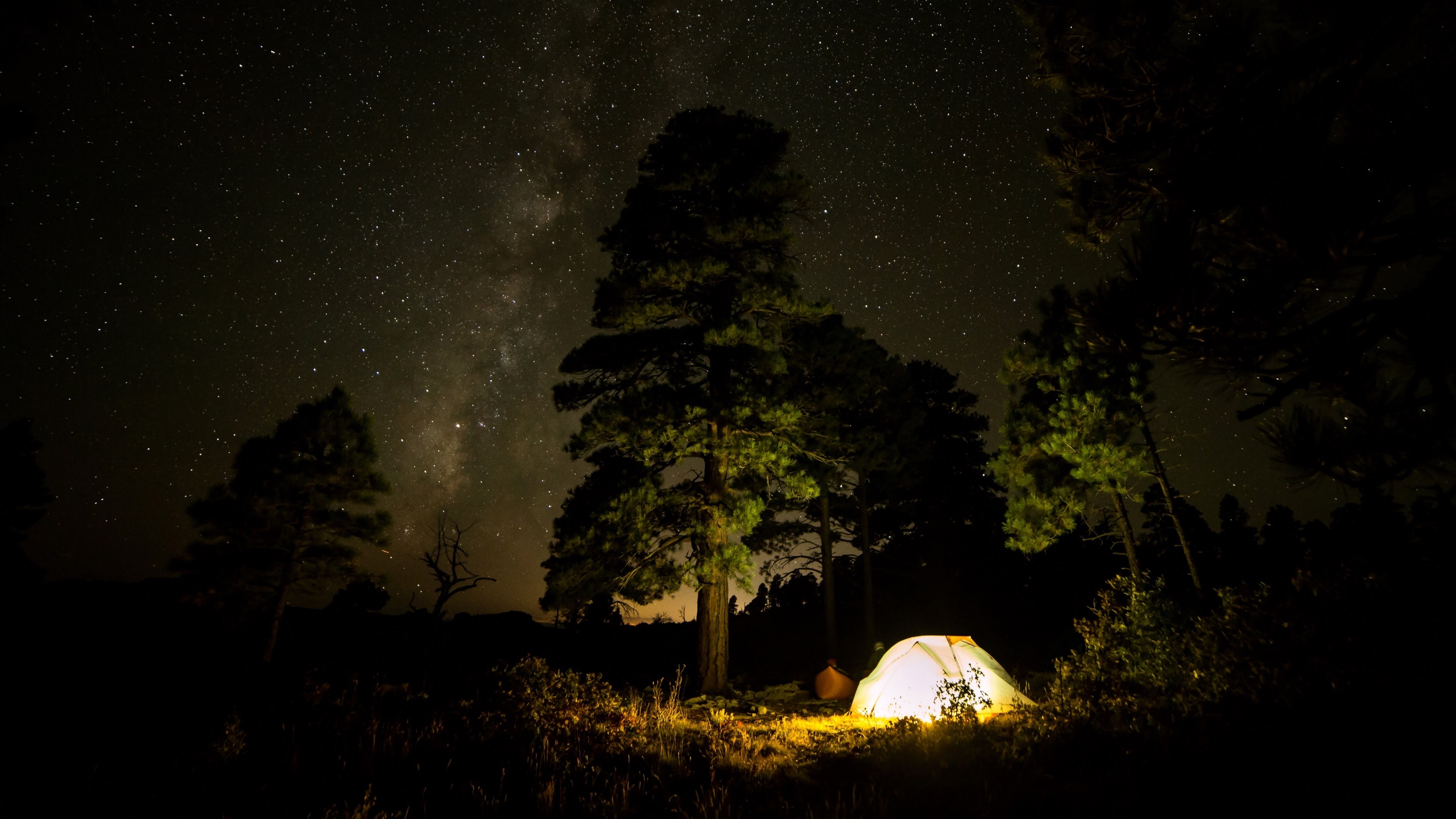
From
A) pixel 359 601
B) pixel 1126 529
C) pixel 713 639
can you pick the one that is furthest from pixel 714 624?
pixel 359 601

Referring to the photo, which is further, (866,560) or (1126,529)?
(866,560)

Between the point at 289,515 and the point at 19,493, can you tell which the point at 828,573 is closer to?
the point at 289,515

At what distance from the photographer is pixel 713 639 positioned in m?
12.0

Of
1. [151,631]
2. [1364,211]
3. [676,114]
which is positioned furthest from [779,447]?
[151,631]

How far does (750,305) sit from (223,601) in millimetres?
Answer: 20628

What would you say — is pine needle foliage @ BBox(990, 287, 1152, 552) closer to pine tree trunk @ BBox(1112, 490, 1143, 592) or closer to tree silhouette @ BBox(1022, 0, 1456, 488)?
pine tree trunk @ BBox(1112, 490, 1143, 592)

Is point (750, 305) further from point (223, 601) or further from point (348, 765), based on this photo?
point (223, 601)

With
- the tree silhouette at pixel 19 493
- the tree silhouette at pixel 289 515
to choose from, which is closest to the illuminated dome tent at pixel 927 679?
the tree silhouette at pixel 289 515

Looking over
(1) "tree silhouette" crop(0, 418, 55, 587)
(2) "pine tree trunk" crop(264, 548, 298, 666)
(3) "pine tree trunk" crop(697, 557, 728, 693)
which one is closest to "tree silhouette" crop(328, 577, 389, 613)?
(1) "tree silhouette" crop(0, 418, 55, 587)

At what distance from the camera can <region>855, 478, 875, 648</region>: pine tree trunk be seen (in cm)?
2111

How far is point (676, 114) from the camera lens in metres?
13.2

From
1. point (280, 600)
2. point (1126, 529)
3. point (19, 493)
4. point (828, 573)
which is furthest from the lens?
point (19, 493)

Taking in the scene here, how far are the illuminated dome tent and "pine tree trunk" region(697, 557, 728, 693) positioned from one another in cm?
280

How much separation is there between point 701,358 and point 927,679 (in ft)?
26.1
